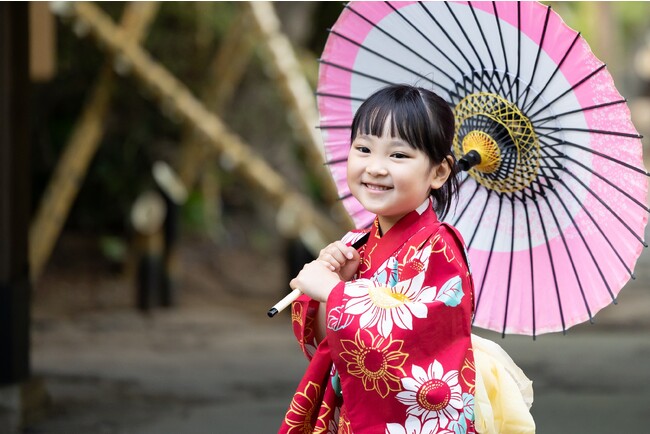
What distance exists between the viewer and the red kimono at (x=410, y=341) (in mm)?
1951

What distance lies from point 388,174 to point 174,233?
6.66 m

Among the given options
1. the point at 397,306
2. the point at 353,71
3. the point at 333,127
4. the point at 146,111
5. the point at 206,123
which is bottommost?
the point at 397,306

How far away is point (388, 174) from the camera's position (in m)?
2.04

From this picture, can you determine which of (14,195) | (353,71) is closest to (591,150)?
(353,71)

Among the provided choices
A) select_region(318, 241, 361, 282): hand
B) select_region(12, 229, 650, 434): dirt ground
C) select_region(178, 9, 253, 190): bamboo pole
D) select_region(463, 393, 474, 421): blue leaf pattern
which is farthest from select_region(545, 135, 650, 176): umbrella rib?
select_region(178, 9, 253, 190): bamboo pole

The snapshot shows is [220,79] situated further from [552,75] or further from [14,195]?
[552,75]

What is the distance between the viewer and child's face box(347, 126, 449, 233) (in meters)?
2.03

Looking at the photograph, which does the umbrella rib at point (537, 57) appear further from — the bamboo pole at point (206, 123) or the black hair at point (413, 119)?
the bamboo pole at point (206, 123)

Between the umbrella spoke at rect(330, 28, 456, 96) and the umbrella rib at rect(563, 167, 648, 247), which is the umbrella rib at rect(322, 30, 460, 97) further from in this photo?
the umbrella rib at rect(563, 167, 648, 247)

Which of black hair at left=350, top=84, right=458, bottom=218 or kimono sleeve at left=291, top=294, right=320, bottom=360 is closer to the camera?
black hair at left=350, top=84, right=458, bottom=218

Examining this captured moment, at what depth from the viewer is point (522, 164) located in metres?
2.37

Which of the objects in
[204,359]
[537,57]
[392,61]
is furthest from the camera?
[204,359]

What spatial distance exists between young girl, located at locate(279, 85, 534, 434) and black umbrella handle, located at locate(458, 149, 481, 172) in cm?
11

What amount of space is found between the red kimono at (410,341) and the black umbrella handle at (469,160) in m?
0.28
